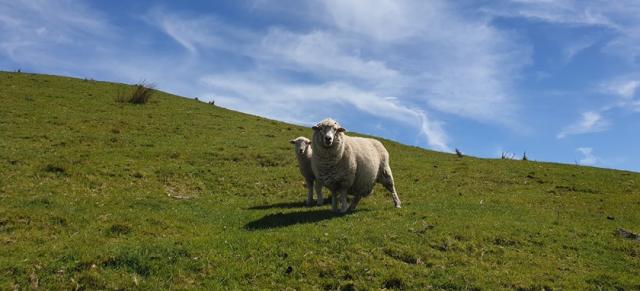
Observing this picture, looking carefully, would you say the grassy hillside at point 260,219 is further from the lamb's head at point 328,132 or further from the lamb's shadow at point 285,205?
the lamb's head at point 328,132

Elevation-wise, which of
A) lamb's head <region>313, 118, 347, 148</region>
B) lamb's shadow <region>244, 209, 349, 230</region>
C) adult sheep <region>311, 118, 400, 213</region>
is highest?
lamb's head <region>313, 118, 347, 148</region>

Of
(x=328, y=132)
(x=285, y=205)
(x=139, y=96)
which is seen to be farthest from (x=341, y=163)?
(x=139, y=96)

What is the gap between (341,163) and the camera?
623 inches

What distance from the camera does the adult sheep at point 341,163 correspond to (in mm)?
15445

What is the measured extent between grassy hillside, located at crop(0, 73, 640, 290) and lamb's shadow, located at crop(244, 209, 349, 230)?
0.06 m

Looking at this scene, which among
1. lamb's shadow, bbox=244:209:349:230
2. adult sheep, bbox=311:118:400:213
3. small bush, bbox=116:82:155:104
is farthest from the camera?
small bush, bbox=116:82:155:104

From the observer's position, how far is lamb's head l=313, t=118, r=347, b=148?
1484 cm

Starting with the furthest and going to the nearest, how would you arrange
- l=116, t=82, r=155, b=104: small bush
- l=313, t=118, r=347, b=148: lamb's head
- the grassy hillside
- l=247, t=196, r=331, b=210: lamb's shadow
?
l=116, t=82, r=155, b=104: small bush
l=247, t=196, r=331, b=210: lamb's shadow
l=313, t=118, r=347, b=148: lamb's head
the grassy hillside

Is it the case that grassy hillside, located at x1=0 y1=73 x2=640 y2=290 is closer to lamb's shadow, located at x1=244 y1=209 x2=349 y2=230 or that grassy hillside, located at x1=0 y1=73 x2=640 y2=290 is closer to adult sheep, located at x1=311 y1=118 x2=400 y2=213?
lamb's shadow, located at x1=244 y1=209 x2=349 y2=230

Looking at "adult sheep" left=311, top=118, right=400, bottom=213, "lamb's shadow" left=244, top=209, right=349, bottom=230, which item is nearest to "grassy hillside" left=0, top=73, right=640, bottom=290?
"lamb's shadow" left=244, top=209, right=349, bottom=230

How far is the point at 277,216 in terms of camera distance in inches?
618

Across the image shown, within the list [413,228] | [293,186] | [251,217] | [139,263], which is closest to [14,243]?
[139,263]

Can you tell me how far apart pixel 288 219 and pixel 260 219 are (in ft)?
2.81

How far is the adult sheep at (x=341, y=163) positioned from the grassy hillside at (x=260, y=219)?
0.86m
